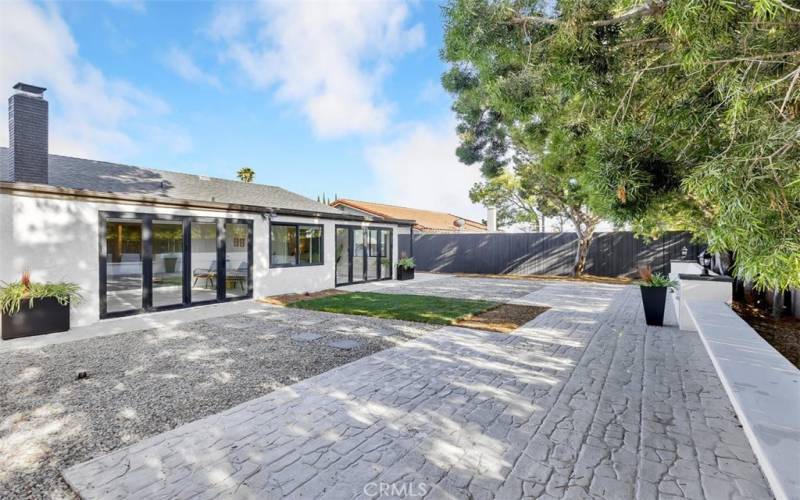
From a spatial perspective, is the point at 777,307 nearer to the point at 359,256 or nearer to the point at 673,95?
the point at 673,95

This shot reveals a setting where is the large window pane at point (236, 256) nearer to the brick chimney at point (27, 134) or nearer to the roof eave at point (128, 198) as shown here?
the roof eave at point (128, 198)

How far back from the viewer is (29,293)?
21.2 feet

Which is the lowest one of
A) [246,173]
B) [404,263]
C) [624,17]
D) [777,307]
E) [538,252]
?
[777,307]

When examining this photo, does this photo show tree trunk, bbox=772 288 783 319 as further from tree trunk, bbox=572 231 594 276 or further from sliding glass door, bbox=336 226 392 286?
sliding glass door, bbox=336 226 392 286

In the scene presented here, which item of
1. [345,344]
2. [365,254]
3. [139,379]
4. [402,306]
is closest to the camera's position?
[139,379]

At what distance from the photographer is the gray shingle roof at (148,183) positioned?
29.5 ft

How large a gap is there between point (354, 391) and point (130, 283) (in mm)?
6822

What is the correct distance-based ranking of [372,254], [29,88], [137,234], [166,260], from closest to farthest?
[29,88] → [137,234] → [166,260] → [372,254]

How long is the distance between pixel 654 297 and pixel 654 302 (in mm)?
105

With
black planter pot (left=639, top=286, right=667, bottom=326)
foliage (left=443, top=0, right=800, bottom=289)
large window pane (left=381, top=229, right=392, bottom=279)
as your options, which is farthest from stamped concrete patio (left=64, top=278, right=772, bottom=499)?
large window pane (left=381, top=229, right=392, bottom=279)

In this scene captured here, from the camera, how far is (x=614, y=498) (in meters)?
2.38

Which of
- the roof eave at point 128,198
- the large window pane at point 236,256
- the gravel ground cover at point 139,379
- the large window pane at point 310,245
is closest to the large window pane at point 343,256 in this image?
the large window pane at point 310,245

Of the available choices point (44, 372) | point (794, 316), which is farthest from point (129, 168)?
point (794, 316)

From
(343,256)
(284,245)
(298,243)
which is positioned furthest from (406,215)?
(284,245)
